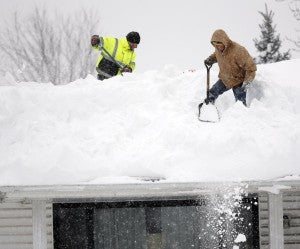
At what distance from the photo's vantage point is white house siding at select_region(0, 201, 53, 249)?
18.5 ft

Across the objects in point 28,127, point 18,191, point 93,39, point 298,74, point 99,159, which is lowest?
point 18,191

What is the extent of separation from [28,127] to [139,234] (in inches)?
90.8

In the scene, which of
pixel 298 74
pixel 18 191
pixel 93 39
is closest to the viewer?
pixel 18 191

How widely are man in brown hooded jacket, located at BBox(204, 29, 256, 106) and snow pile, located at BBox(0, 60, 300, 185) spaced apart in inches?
12.9

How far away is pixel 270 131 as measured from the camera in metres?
4.99

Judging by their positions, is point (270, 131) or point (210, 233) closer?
point (270, 131)

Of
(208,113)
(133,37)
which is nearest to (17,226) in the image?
(208,113)

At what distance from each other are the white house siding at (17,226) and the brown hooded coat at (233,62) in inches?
126

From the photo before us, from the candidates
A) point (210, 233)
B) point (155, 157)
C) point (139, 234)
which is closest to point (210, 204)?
point (210, 233)

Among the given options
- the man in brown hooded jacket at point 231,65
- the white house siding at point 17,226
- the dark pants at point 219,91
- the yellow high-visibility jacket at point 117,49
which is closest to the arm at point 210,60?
the man in brown hooded jacket at point 231,65

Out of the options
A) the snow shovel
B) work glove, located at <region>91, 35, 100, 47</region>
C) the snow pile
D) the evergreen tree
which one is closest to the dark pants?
the snow shovel

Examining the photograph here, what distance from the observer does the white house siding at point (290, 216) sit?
5.72 metres

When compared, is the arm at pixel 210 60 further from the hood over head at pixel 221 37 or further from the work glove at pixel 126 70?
the work glove at pixel 126 70

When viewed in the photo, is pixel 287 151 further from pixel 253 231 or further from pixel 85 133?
pixel 85 133
